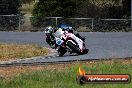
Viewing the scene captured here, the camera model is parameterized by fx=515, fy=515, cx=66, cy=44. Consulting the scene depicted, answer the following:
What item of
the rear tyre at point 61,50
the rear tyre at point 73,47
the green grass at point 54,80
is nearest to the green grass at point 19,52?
the rear tyre at point 61,50

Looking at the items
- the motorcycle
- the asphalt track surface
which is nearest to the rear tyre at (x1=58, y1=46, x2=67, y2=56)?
the motorcycle

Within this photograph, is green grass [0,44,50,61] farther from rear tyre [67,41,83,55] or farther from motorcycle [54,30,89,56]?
rear tyre [67,41,83,55]

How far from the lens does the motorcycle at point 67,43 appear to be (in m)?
18.8

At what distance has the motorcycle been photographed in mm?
18844

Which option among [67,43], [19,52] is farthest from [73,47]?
[19,52]

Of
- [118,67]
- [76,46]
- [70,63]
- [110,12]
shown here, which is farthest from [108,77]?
[110,12]

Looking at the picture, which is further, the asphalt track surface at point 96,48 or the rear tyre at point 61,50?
the rear tyre at point 61,50

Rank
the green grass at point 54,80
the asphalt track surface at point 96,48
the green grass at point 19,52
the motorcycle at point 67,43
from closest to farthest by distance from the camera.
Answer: the green grass at point 54,80 → the asphalt track surface at point 96,48 → the green grass at point 19,52 → the motorcycle at point 67,43

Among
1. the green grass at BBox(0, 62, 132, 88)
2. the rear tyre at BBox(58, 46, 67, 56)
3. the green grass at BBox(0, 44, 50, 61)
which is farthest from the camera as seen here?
the rear tyre at BBox(58, 46, 67, 56)

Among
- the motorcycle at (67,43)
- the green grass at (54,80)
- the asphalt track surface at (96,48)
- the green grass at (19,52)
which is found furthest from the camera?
the motorcycle at (67,43)

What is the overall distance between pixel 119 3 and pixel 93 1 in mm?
2458

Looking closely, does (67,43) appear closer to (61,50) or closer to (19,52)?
(61,50)

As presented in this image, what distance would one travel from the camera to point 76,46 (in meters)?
19.1

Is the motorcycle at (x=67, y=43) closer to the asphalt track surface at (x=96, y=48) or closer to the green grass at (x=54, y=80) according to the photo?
the asphalt track surface at (x=96, y=48)
